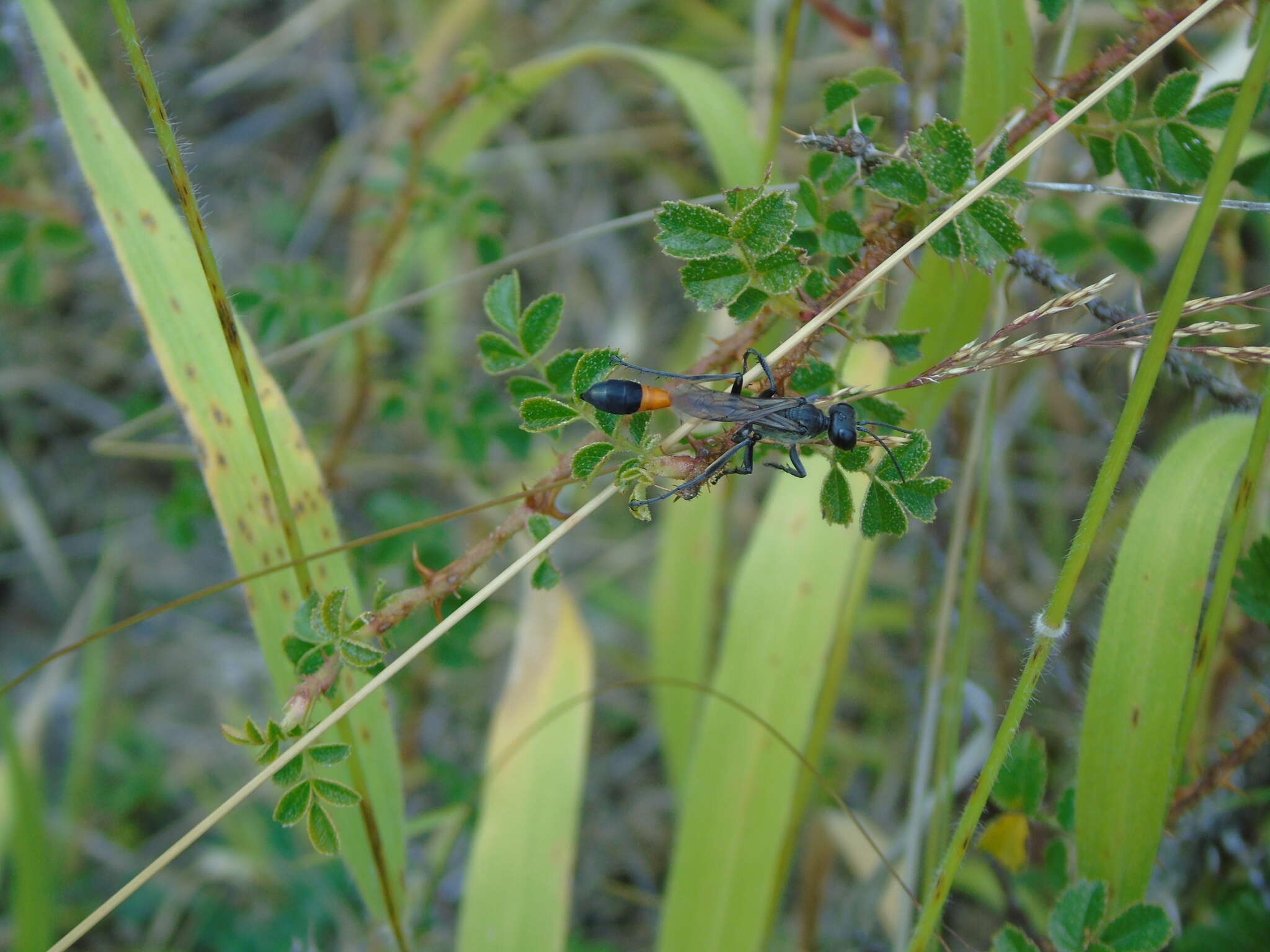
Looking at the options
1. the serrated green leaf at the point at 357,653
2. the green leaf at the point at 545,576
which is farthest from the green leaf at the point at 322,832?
the green leaf at the point at 545,576

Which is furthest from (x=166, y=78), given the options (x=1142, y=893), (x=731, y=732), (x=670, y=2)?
(x=1142, y=893)

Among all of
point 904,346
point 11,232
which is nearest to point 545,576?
point 904,346

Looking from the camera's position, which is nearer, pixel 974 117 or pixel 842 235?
pixel 842 235

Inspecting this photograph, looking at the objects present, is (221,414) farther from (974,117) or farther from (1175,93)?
(1175,93)

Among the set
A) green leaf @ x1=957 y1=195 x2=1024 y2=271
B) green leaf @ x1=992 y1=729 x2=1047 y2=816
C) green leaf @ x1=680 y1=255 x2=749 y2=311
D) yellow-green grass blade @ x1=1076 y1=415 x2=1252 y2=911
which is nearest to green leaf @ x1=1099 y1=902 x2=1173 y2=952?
yellow-green grass blade @ x1=1076 y1=415 x2=1252 y2=911

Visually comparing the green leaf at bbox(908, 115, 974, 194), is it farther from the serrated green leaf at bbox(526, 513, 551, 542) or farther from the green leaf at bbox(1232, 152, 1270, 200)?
the serrated green leaf at bbox(526, 513, 551, 542)
